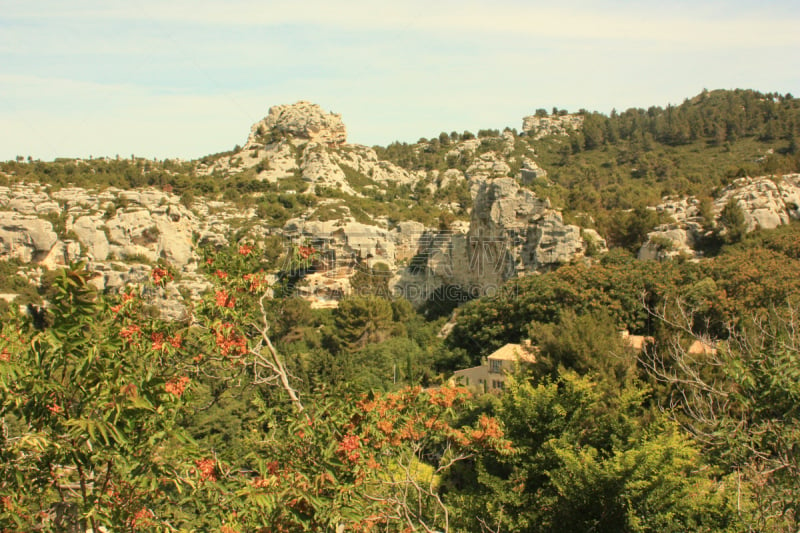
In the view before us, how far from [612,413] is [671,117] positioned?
2366 inches

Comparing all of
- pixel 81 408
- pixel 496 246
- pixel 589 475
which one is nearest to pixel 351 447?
pixel 81 408

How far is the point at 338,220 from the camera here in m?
43.7

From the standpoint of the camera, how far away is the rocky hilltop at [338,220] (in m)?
31.7

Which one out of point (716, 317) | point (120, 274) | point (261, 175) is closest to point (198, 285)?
point (120, 274)

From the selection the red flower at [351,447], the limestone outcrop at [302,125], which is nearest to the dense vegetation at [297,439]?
the red flower at [351,447]

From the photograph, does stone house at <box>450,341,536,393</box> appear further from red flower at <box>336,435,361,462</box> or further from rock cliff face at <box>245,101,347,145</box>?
rock cliff face at <box>245,101,347,145</box>

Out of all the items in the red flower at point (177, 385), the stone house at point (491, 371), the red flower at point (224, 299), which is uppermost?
the red flower at point (224, 299)

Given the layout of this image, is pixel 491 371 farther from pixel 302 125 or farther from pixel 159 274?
pixel 302 125

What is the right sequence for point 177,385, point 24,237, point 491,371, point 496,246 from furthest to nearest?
point 496,246, point 24,237, point 491,371, point 177,385

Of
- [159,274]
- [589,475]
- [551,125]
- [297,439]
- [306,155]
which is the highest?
[551,125]

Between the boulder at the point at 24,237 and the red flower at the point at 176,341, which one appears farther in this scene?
the boulder at the point at 24,237

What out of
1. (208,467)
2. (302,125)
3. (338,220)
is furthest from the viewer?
(302,125)

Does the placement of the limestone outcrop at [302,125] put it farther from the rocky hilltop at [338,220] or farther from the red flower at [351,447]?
the red flower at [351,447]

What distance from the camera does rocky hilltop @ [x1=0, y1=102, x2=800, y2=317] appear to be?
31719 mm
